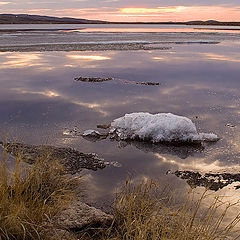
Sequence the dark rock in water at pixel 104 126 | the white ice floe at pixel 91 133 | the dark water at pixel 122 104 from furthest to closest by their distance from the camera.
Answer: the dark rock in water at pixel 104 126 → the white ice floe at pixel 91 133 → the dark water at pixel 122 104

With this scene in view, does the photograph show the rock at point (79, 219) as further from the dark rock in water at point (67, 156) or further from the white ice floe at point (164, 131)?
the white ice floe at point (164, 131)

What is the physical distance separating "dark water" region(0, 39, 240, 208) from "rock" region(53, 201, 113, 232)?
802 millimetres

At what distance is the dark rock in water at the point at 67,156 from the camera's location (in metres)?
5.82

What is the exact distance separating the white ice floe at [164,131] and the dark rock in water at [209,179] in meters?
1.53

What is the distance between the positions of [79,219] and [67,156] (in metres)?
2.55

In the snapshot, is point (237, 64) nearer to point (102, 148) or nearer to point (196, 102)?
point (196, 102)

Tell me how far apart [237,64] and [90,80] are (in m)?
11.0

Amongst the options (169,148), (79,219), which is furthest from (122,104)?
(79,219)

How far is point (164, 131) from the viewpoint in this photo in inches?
288

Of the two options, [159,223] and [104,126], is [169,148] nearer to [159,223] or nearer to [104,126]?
[104,126]

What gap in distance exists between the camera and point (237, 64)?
69.9 ft

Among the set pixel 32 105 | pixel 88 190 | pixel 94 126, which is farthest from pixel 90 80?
pixel 88 190

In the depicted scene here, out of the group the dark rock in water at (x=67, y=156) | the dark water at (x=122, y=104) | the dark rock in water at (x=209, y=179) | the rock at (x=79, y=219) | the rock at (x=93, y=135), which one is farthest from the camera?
the rock at (x=93, y=135)

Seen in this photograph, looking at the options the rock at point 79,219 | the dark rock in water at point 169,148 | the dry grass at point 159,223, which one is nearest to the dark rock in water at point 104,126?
the dark rock in water at point 169,148
